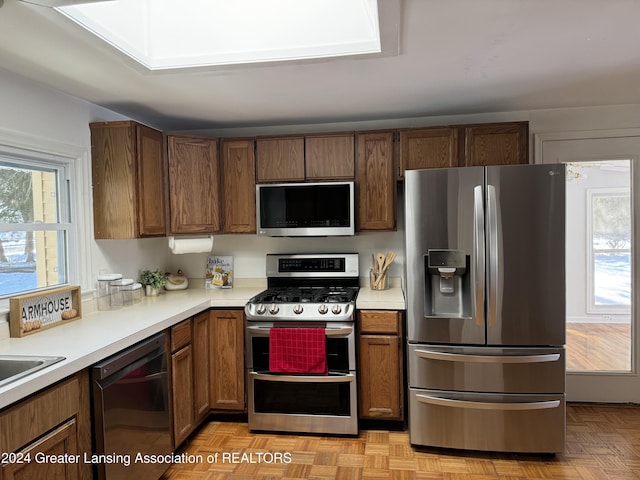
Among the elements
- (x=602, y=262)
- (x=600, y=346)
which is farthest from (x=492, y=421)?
(x=602, y=262)

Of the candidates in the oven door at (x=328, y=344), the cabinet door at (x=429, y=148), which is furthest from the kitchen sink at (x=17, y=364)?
the cabinet door at (x=429, y=148)

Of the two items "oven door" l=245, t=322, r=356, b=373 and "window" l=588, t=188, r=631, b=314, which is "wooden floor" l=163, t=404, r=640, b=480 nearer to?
"oven door" l=245, t=322, r=356, b=373

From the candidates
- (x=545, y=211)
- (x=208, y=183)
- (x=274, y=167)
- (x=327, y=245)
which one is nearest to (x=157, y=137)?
(x=208, y=183)

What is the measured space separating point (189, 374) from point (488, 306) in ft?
6.07

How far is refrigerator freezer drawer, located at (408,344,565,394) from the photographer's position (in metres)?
2.48

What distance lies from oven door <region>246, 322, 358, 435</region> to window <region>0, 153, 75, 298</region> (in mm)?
1238

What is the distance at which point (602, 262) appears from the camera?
10.4 ft

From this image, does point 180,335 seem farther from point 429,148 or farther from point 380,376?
point 429,148

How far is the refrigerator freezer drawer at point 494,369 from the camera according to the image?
8.14 ft

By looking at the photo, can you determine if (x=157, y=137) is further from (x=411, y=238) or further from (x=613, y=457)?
(x=613, y=457)

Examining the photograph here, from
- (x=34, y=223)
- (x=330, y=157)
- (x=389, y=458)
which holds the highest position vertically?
(x=330, y=157)

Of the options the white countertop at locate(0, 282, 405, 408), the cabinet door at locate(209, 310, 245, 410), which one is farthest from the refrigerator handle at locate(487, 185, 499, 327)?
the cabinet door at locate(209, 310, 245, 410)

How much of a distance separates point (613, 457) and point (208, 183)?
10.3ft

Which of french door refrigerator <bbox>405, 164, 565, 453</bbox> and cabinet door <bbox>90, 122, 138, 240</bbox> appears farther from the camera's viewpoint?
cabinet door <bbox>90, 122, 138, 240</bbox>
